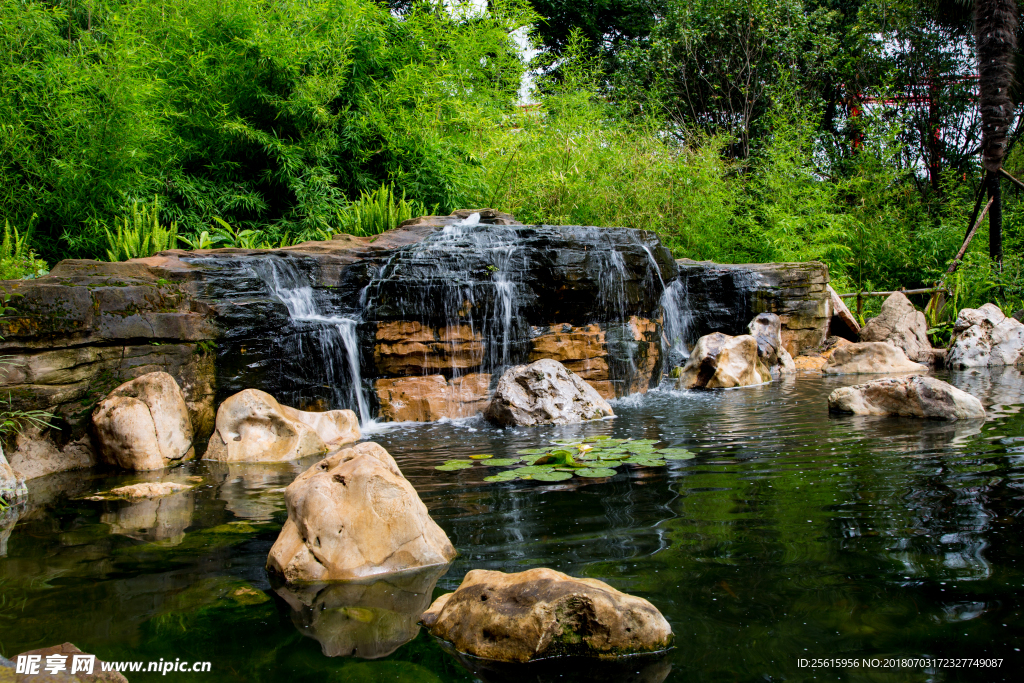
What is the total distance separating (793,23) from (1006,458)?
18.1 m

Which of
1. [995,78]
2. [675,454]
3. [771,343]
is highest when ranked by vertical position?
[995,78]

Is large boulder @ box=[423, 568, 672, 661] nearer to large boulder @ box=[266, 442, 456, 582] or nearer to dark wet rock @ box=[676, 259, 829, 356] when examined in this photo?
large boulder @ box=[266, 442, 456, 582]

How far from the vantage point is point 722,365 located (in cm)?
838

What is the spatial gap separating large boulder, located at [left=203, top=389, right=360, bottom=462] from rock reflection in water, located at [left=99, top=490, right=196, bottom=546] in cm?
105

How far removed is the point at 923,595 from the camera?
6.44 feet

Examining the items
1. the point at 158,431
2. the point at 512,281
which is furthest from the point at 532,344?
the point at 158,431

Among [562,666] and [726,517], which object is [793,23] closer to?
[726,517]

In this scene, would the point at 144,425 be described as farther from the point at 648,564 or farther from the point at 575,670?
the point at 575,670

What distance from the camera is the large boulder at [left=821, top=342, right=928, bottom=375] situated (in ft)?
28.9

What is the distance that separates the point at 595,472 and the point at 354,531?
1584 millimetres

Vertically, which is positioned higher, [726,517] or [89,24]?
[89,24]

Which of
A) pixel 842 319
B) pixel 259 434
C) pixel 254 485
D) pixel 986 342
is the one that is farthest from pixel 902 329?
pixel 254 485

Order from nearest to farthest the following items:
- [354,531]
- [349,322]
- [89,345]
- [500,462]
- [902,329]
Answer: [354,531], [500,462], [89,345], [349,322], [902,329]

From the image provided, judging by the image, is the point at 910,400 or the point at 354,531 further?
the point at 910,400
